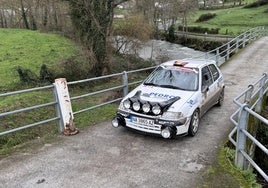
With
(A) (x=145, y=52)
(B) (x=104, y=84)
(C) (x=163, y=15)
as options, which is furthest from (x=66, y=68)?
(C) (x=163, y=15)

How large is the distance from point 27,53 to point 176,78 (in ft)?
56.3

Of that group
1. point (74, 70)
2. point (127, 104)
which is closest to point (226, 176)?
point (127, 104)

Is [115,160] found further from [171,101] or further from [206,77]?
[206,77]

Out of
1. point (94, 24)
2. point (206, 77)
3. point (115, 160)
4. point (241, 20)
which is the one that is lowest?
point (241, 20)

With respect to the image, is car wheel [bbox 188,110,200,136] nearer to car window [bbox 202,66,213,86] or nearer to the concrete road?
the concrete road

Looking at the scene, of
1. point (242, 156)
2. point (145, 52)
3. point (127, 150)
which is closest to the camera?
point (242, 156)

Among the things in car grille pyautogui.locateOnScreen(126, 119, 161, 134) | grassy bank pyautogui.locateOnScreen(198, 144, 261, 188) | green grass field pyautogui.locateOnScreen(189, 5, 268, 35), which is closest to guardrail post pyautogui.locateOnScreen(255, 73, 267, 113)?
grassy bank pyautogui.locateOnScreen(198, 144, 261, 188)

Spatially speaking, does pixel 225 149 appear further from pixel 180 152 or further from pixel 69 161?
pixel 69 161

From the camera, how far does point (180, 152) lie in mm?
6680

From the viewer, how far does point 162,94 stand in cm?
754

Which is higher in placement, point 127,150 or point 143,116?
point 143,116

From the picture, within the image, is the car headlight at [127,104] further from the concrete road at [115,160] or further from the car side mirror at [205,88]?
the car side mirror at [205,88]

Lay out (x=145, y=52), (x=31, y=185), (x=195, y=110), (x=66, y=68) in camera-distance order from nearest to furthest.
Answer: (x=31, y=185) < (x=195, y=110) < (x=66, y=68) < (x=145, y=52)

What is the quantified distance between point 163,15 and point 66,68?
3911 centimetres
